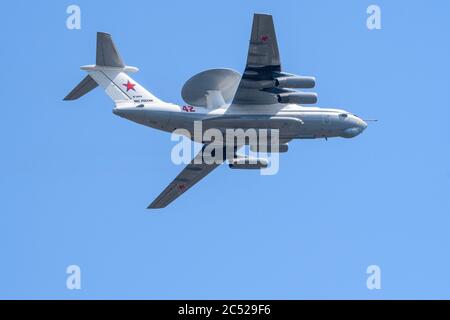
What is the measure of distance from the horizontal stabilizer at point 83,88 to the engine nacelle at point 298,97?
576 centimetres

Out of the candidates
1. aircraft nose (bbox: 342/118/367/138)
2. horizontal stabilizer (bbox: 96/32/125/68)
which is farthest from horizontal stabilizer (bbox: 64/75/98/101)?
aircraft nose (bbox: 342/118/367/138)

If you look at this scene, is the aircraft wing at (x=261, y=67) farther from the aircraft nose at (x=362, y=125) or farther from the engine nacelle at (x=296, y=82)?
the aircraft nose at (x=362, y=125)

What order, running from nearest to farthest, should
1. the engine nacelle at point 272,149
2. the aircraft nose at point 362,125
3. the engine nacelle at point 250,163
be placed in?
the engine nacelle at point 272,149 < the aircraft nose at point 362,125 < the engine nacelle at point 250,163

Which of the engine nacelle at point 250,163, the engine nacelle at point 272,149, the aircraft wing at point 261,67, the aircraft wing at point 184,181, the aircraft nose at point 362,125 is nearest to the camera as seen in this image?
the aircraft wing at point 261,67

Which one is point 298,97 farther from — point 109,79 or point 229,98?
point 109,79

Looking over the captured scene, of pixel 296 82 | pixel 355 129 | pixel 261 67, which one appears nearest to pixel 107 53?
pixel 261 67

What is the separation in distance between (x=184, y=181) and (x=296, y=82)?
662 cm

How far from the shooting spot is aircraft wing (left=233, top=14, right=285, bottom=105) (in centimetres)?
2923

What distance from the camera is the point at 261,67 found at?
99.4 ft

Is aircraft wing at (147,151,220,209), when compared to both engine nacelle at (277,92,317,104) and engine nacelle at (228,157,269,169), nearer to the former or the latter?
engine nacelle at (228,157,269,169)

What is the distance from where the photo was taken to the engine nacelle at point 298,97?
102 feet

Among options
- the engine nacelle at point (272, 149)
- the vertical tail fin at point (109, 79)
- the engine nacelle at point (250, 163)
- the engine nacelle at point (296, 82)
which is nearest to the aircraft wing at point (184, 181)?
the engine nacelle at point (250, 163)

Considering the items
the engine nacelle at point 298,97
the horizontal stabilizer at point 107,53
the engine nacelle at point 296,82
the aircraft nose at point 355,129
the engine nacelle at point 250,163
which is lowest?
the engine nacelle at point 250,163
